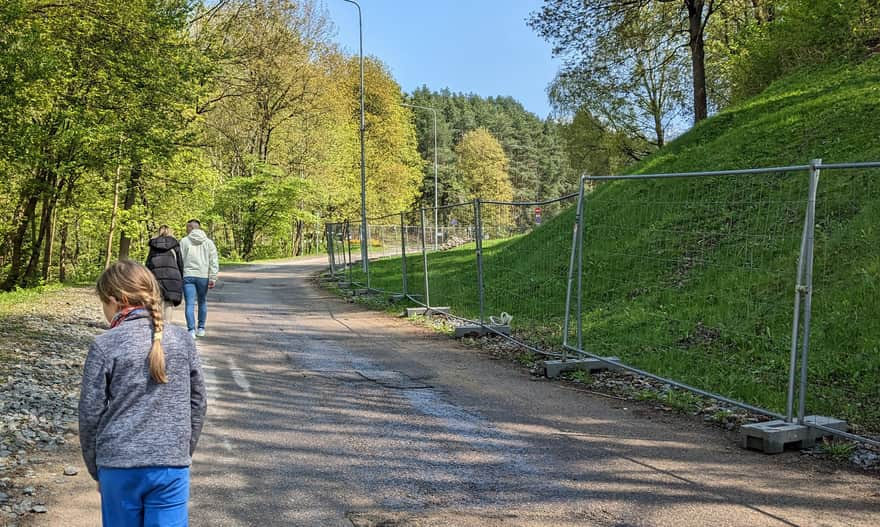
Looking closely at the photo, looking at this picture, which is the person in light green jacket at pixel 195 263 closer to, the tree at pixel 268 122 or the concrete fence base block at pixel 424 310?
the concrete fence base block at pixel 424 310

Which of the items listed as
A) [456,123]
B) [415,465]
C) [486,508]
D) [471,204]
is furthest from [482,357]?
[456,123]

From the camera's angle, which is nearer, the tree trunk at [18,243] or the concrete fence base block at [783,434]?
the concrete fence base block at [783,434]

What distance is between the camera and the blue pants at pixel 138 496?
289cm

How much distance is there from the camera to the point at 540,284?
12.8 m

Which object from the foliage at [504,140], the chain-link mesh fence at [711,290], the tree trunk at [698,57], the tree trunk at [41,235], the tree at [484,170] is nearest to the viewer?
the chain-link mesh fence at [711,290]

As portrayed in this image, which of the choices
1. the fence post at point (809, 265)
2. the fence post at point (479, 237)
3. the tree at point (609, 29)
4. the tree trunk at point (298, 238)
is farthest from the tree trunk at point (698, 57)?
the tree trunk at point (298, 238)

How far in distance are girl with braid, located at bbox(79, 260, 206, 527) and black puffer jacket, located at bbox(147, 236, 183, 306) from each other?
871cm

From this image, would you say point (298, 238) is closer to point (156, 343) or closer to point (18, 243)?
point (18, 243)

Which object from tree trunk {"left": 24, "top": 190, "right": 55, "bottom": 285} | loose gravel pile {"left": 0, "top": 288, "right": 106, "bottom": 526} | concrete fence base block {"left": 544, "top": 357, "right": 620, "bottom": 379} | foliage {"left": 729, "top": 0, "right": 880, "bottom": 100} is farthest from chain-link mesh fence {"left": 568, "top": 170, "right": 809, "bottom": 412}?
tree trunk {"left": 24, "top": 190, "right": 55, "bottom": 285}

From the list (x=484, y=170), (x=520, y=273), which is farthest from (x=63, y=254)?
(x=484, y=170)

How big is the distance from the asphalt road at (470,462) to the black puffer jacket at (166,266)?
2.17 meters

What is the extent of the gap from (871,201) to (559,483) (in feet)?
23.8

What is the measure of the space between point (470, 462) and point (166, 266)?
7.37 m

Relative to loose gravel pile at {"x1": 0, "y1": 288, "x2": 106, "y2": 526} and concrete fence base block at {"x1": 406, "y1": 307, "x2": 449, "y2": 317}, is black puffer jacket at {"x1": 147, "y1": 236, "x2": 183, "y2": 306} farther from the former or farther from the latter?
concrete fence base block at {"x1": 406, "y1": 307, "x2": 449, "y2": 317}
